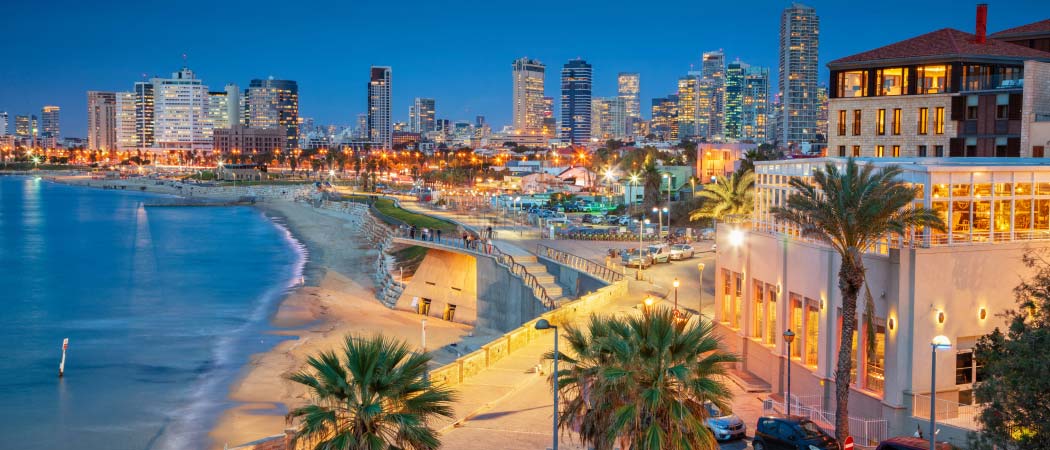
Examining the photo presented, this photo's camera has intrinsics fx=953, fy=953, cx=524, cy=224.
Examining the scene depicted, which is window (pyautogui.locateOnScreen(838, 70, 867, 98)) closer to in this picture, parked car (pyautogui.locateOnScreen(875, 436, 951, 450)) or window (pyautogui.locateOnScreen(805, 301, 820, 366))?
window (pyautogui.locateOnScreen(805, 301, 820, 366))

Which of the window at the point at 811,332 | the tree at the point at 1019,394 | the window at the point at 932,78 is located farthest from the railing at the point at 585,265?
the tree at the point at 1019,394

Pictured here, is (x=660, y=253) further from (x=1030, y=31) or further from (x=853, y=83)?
(x=1030, y=31)

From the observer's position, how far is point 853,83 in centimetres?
4025

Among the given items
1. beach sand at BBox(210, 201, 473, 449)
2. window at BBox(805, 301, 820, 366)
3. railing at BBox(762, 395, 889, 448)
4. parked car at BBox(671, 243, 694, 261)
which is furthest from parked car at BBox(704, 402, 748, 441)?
parked car at BBox(671, 243, 694, 261)

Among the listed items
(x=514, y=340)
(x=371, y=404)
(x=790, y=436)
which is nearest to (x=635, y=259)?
(x=514, y=340)

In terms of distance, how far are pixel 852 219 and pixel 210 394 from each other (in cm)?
2447

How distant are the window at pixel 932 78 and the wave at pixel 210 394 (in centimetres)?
2964

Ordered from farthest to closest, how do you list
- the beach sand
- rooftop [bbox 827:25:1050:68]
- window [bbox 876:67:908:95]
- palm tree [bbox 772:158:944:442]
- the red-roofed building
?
window [bbox 876:67:908:95] < rooftop [bbox 827:25:1050:68] < the red-roofed building < the beach sand < palm tree [bbox 772:158:944:442]

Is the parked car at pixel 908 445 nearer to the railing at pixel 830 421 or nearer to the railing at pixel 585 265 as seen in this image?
the railing at pixel 830 421

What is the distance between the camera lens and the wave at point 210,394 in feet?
96.0

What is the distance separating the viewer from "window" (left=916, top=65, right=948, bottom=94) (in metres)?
38.1

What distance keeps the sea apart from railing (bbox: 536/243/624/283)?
45.8 feet

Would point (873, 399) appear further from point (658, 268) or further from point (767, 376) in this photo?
point (658, 268)

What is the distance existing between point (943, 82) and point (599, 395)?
29.0 meters
